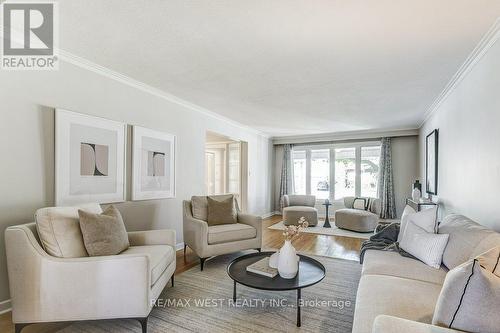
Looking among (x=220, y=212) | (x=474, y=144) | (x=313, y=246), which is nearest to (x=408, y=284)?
(x=474, y=144)

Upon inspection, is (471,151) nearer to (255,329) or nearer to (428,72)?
(428,72)

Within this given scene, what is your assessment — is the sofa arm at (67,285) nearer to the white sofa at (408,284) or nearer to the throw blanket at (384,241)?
the white sofa at (408,284)

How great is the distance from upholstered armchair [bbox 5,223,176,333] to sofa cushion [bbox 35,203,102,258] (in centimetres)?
6

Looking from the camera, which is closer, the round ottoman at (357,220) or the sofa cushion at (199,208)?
the sofa cushion at (199,208)

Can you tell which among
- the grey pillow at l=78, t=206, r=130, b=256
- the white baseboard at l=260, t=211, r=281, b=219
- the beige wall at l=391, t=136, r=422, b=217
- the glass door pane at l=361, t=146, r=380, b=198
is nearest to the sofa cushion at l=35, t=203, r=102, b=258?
the grey pillow at l=78, t=206, r=130, b=256

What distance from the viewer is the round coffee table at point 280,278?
6.42ft

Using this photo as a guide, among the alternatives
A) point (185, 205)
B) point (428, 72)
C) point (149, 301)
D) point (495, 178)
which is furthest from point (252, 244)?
point (428, 72)

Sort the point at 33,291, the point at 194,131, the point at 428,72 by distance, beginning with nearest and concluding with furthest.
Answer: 1. the point at 33,291
2. the point at 428,72
3. the point at 194,131

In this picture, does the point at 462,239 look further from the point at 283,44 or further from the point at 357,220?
the point at 357,220

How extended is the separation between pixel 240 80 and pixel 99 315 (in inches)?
106

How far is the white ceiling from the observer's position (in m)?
1.80

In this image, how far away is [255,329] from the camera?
1.93 metres

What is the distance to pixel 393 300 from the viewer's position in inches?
58.5

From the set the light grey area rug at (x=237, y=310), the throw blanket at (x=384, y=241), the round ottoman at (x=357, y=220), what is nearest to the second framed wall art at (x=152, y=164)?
the light grey area rug at (x=237, y=310)
